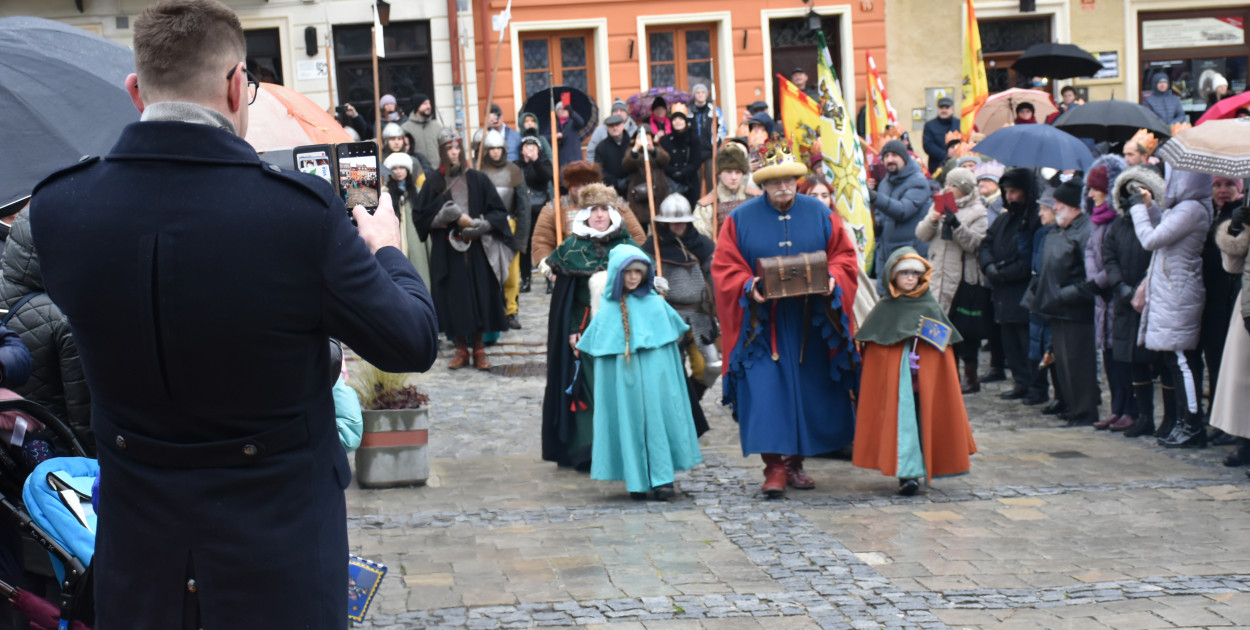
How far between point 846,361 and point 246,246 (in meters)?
6.00

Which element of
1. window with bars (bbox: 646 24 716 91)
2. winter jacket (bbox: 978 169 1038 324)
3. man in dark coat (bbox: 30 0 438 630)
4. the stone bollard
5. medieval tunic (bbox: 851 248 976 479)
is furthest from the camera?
window with bars (bbox: 646 24 716 91)

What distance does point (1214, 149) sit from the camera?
8180 mm

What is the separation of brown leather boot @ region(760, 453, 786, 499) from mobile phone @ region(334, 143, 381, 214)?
5417 mm

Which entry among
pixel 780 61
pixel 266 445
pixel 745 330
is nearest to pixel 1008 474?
pixel 745 330

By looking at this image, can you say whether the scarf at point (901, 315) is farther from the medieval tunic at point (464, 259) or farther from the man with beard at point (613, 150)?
the man with beard at point (613, 150)

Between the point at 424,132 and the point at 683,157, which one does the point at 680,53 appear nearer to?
the point at 424,132

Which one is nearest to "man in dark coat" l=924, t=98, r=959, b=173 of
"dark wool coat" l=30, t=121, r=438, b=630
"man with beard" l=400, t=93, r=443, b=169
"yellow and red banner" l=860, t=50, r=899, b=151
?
"yellow and red banner" l=860, t=50, r=899, b=151

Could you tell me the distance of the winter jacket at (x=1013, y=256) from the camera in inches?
436

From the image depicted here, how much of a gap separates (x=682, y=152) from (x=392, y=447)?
715 centimetres

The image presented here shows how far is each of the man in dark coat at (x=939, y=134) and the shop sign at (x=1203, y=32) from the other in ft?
22.6

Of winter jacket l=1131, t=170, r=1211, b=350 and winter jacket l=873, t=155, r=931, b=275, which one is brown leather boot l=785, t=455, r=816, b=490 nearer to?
winter jacket l=1131, t=170, r=1211, b=350

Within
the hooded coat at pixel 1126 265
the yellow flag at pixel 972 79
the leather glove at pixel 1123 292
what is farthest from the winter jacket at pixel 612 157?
the leather glove at pixel 1123 292

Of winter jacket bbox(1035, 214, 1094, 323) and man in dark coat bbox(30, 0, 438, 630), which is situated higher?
man in dark coat bbox(30, 0, 438, 630)

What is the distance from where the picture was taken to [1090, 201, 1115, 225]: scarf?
32.7 ft
